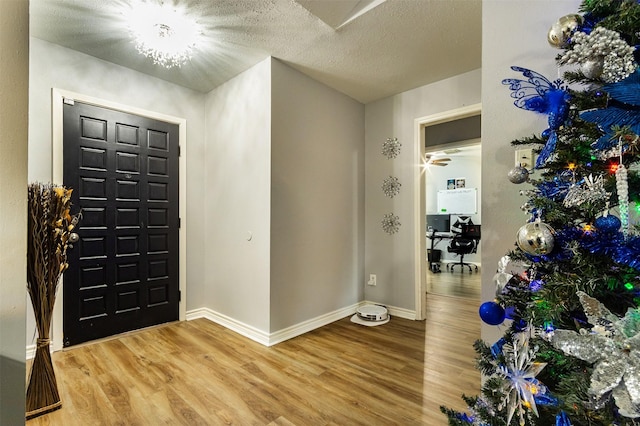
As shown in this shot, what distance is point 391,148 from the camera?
3.52 meters

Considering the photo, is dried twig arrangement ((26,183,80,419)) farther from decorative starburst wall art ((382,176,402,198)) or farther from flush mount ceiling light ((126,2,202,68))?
decorative starburst wall art ((382,176,402,198))

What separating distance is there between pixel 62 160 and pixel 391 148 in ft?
10.5

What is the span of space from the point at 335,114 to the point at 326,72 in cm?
50

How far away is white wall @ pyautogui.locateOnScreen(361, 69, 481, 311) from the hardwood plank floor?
1.92ft

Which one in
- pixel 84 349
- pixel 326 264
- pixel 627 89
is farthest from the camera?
pixel 326 264

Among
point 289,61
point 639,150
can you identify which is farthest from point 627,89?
point 289,61

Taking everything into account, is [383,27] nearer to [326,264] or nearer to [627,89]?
[627,89]

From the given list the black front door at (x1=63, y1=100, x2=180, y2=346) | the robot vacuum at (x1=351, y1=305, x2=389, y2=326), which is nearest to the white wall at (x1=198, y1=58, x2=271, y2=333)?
the black front door at (x1=63, y1=100, x2=180, y2=346)

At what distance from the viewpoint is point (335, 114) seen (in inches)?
133

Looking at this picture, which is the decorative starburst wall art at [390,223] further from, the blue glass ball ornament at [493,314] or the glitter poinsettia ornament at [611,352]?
the glitter poinsettia ornament at [611,352]

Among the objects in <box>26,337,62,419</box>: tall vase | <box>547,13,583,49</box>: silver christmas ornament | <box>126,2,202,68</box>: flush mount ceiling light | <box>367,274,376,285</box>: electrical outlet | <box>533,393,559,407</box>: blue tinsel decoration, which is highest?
<box>126,2,202,68</box>: flush mount ceiling light

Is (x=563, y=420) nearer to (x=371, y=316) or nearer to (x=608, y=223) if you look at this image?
(x=608, y=223)

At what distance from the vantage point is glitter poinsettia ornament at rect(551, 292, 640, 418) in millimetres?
599

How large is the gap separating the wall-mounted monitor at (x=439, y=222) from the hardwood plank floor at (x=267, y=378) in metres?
5.22
